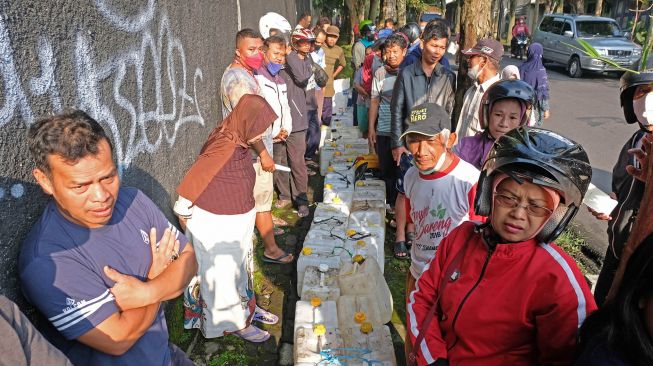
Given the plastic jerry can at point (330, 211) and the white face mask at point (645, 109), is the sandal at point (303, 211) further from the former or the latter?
the white face mask at point (645, 109)

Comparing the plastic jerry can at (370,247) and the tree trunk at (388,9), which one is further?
the tree trunk at (388,9)

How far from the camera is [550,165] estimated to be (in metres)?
1.51

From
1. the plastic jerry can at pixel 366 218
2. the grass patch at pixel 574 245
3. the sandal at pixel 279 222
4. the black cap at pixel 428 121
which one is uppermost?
the black cap at pixel 428 121

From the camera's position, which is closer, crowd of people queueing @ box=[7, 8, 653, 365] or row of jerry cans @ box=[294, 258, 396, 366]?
crowd of people queueing @ box=[7, 8, 653, 365]

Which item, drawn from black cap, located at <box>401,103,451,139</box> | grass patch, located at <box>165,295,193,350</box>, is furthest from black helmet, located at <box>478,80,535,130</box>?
grass patch, located at <box>165,295,193,350</box>

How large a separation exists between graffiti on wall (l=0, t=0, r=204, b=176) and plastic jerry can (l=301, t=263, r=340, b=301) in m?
1.42

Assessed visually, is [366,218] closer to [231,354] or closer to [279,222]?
[279,222]

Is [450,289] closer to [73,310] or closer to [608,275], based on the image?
[73,310]

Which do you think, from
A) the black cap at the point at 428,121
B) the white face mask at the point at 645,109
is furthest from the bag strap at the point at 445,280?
the white face mask at the point at 645,109

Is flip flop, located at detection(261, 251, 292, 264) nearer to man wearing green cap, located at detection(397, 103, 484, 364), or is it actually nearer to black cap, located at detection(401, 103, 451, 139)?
man wearing green cap, located at detection(397, 103, 484, 364)

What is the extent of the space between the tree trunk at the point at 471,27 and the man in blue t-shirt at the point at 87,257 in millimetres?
4375

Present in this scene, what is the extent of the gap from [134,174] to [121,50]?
0.71 m

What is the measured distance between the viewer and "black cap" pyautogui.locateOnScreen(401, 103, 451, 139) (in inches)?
97.9

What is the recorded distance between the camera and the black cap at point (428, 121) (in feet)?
8.16
